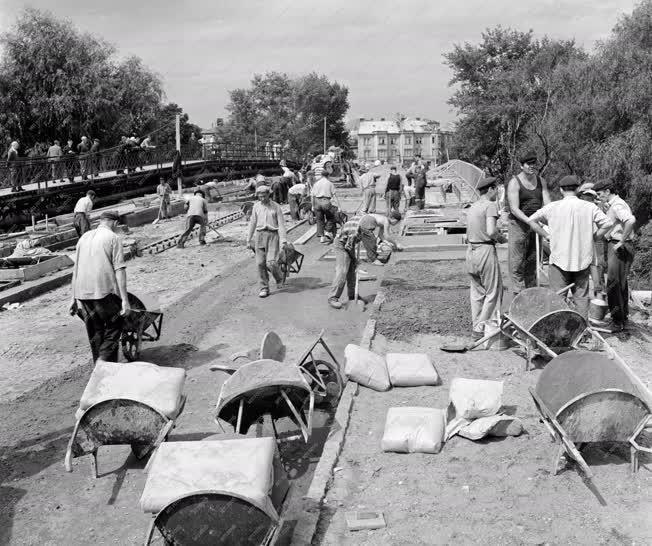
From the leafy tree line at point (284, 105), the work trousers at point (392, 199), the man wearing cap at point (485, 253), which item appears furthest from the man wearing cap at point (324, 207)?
the leafy tree line at point (284, 105)

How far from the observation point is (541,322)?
6.58m

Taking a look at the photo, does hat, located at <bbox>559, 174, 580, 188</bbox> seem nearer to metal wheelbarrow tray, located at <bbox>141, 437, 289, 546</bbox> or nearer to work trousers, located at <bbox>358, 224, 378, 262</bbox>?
work trousers, located at <bbox>358, 224, 378, 262</bbox>

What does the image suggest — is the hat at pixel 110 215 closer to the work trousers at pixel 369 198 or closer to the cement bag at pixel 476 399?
the cement bag at pixel 476 399

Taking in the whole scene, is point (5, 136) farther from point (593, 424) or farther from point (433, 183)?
point (593, 424)

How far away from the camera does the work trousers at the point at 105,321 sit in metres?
6.79

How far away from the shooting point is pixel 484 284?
760 centimetres

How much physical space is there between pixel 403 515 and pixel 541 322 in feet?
9.78

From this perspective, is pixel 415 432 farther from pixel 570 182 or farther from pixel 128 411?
pixel 570 182

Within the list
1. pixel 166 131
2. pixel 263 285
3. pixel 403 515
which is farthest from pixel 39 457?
pixel 166 131

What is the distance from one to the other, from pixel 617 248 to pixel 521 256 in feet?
3.99

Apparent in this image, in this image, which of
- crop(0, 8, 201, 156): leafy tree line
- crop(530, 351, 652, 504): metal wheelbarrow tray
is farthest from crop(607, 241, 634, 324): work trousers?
crop(0, 8, 201, 156): leafy tree line

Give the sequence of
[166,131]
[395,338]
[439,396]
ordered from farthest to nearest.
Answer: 1. [166,131]
2. [395,338]
3. [439,396]

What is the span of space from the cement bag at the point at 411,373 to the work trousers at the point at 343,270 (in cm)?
300

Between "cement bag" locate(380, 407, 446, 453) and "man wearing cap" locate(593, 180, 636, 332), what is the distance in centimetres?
343
